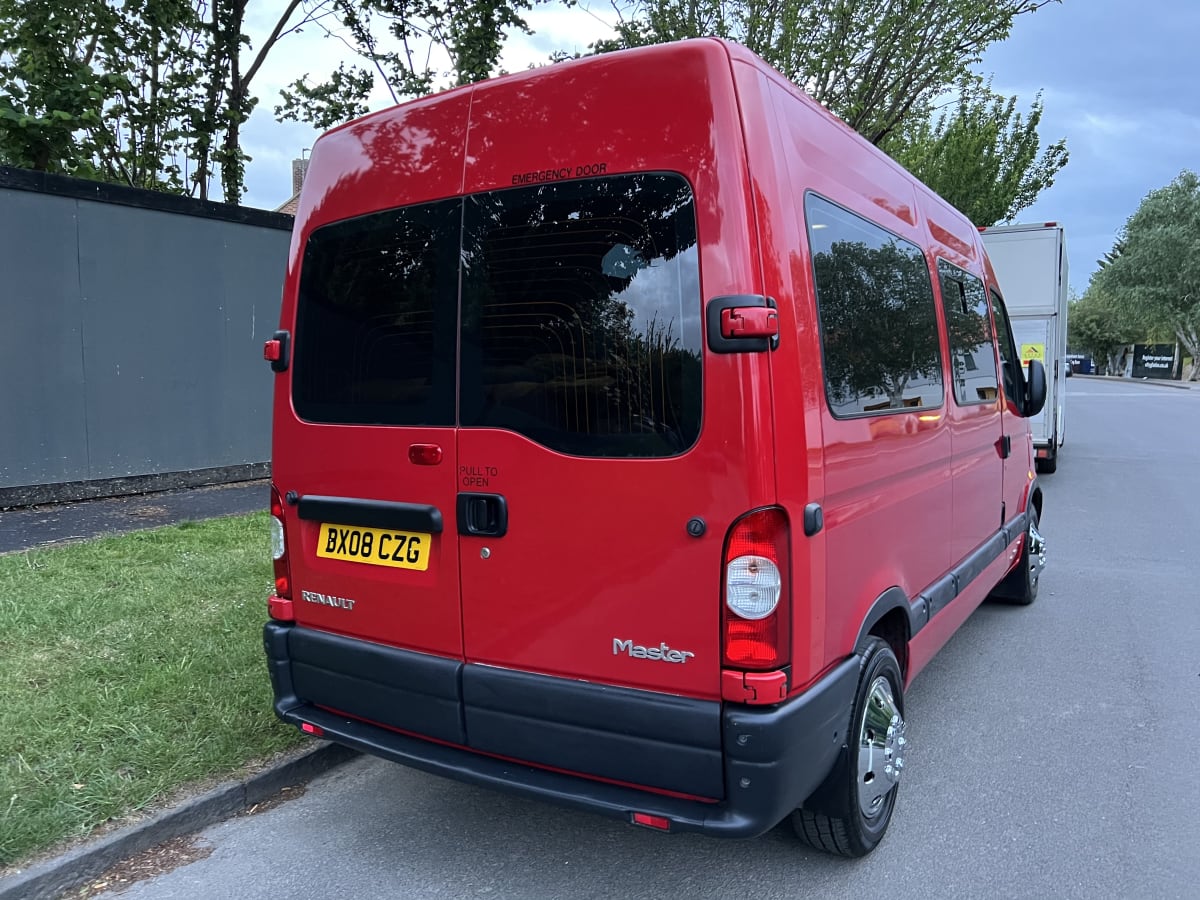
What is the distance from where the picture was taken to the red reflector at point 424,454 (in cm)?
278

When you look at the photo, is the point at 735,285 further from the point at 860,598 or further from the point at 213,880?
the point at 213,880

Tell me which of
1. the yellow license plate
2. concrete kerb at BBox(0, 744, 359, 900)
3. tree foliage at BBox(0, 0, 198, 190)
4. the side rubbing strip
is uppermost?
tree foliage at BBox(0, 0, 198, 190)

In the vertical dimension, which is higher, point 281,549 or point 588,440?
point 588,440

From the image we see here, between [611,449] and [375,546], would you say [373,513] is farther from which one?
[611,449]

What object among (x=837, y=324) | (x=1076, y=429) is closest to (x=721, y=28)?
(x=837, y=324)

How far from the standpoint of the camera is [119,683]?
13.2 feet

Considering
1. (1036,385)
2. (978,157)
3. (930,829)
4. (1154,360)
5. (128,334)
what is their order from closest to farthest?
(930,829)
(1036,385)
(128,334)
(978,157)
(1154,360)

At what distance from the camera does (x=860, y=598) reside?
9.21ft

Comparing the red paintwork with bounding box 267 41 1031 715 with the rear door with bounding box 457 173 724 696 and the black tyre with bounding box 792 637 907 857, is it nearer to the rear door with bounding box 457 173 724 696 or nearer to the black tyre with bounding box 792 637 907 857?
the rear door with bounding box 457 173 724 696

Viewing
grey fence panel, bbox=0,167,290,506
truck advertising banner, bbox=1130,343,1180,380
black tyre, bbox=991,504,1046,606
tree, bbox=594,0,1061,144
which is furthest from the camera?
truck advertising banner, bbox=1130,343,1180,380

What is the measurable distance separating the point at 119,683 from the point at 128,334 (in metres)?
5.69

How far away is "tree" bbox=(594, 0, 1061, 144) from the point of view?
453 inches

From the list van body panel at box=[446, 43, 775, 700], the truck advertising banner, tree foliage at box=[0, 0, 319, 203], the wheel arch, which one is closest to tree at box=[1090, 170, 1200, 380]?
the truck advertising banner

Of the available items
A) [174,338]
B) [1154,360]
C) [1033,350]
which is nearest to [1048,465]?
[1033,350]
